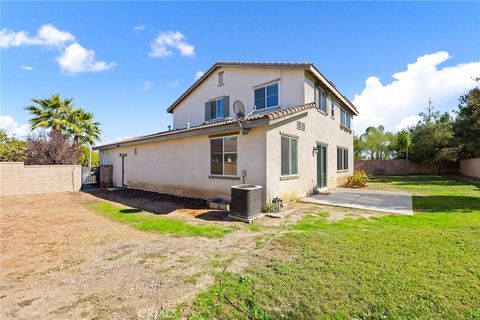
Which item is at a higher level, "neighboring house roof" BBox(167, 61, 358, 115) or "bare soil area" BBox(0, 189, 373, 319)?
"neighboring house roof" BBox(167, 61, 358, 115)

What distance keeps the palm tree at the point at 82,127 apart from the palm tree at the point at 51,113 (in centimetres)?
46

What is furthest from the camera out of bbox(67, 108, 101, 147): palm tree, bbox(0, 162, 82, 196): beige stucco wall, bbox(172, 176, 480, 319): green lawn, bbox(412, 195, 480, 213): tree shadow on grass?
bbox(67, 108, 101, 147): palm tree

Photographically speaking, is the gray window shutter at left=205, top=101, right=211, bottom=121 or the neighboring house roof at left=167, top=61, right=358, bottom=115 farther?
the gray window shutter at left=205, top=101, right=211, bottom=121

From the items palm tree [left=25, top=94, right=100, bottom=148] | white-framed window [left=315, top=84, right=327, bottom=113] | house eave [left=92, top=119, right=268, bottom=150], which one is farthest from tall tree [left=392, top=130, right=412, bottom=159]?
palm tree [left=25, top=94, right=100, bottom=148]

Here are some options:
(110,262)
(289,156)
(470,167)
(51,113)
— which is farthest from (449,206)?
(51,113)

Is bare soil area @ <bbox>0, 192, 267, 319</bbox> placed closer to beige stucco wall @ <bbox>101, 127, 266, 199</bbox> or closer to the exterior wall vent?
beige stucco wall @ <bbox>101, 127, 266, 199</bbox>

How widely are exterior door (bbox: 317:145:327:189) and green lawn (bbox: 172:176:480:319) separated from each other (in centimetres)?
714

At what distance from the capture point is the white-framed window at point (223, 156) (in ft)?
31.1

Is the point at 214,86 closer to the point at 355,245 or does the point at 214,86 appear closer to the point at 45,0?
the point at 45,0

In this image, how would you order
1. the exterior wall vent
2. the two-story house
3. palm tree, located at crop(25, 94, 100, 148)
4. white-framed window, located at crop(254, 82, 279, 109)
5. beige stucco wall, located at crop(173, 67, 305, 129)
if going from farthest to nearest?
palm tree, located at crop(25, 94, 100, 148) < white-framed window, located at crop(254, 82, 279, 109) < beige stucco wall, located at crop(173, 67, 305, 129) < the exterior wall vent < the two-story house

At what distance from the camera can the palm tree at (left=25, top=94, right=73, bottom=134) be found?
20562mm

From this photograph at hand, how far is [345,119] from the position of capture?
697 inches

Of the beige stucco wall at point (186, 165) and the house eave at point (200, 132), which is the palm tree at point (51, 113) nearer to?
the beige stucco wall at point (186, 165)

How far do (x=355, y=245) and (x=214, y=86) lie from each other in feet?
41.4
